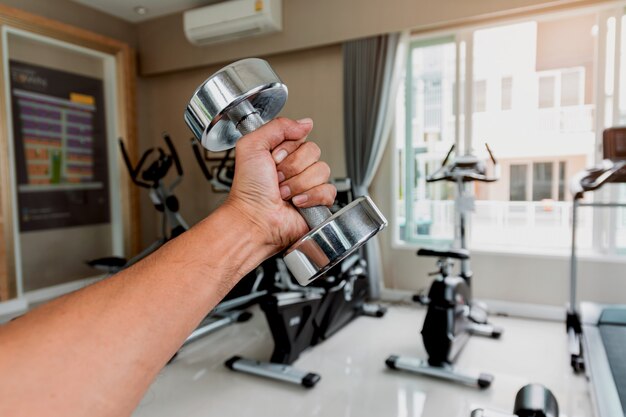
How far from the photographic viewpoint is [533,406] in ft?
2.76

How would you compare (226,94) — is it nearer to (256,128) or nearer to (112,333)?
(256,128)

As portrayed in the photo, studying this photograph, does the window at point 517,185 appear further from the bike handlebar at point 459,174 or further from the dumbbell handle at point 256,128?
the dumbbell handle at point 256,128

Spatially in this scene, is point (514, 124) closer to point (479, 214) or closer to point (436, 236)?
point (479, 214)

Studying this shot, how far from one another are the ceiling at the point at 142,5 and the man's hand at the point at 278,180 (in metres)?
4.25

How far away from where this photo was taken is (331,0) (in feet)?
12.7

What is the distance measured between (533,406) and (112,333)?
818 millimetres

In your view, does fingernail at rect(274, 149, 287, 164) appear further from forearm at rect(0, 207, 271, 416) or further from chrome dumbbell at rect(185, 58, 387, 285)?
forearm at rect(0, 207, 271, 416)

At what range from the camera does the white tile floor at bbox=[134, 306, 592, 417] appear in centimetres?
212

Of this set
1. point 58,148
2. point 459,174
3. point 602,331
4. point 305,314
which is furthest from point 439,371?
point 58,148

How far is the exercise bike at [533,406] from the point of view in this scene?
0.83 m

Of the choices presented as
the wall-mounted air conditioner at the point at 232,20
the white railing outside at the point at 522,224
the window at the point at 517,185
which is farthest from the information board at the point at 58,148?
the window at the point at 517,185

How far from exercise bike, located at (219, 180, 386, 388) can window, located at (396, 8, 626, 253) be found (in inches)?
43.5

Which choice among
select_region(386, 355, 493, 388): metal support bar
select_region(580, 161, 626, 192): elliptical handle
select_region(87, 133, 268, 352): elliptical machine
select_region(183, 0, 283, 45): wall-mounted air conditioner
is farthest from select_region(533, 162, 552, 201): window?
select_region(183, 0, 283, 45): wall-mounted air conditioner

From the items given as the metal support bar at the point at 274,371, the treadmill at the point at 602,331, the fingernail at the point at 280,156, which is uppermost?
the fingernail at the point at 280,156
